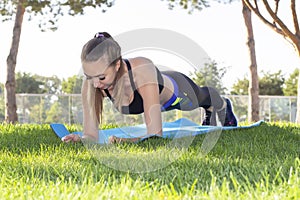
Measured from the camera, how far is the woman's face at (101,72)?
2.45 meters

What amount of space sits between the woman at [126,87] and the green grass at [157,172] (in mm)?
220

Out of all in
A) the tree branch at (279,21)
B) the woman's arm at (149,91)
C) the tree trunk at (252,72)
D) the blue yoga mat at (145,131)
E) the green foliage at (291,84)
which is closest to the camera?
the woman's arm at (149,91)

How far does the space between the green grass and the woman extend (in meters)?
0.22

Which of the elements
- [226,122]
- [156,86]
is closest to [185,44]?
[156,86]

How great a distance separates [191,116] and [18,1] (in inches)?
171

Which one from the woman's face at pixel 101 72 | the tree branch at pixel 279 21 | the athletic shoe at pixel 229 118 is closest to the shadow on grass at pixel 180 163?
the woman's face at pixel 101 72

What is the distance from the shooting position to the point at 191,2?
7.33 meters

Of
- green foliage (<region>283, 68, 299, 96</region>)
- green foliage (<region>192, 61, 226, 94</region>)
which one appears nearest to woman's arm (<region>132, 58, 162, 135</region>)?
green foliage (<region>192, 61, 226, 94</region>)

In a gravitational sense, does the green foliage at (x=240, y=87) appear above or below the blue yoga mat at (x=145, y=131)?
above

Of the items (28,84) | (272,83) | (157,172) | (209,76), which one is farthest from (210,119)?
(272,83)

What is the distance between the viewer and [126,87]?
2.81m

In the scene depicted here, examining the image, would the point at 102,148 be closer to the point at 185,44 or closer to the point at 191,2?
the point at 185,44

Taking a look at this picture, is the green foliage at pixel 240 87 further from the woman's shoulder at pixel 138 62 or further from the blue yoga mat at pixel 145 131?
the woman's shoulder at pixel 138 62

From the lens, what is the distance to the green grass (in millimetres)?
1240
